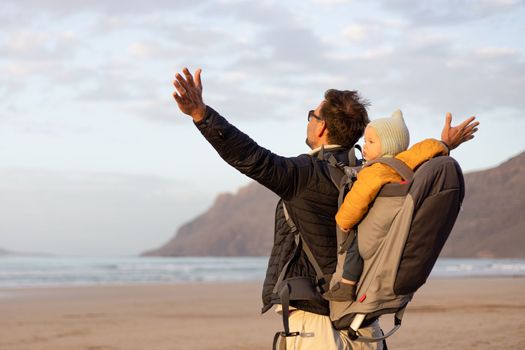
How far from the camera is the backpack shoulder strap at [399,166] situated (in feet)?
8.85

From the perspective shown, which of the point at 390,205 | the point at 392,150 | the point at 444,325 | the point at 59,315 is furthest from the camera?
the point at 59,315

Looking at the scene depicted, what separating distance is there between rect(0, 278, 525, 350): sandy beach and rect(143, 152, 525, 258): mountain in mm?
83393

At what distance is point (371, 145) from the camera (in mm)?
2898

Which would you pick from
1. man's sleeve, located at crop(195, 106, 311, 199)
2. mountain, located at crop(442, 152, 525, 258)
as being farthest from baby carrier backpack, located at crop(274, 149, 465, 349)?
mountain, located at crop(442, 152, 525, 258)

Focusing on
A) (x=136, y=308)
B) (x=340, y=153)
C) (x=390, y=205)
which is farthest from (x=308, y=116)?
(x=136, y=308)

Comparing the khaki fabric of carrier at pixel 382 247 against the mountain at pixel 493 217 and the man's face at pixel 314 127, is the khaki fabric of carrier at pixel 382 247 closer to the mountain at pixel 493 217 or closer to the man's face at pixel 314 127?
the man's face at pixel 314 127

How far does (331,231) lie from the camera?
9.71ft

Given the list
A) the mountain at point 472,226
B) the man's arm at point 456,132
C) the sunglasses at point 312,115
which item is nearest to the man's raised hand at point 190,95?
the sunglasses at point 312,115

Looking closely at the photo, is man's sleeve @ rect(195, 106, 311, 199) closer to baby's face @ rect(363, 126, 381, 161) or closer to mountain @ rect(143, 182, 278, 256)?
baby's face @ rect(363, 126, 381, 161)

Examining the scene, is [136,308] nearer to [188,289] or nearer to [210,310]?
[210,310]

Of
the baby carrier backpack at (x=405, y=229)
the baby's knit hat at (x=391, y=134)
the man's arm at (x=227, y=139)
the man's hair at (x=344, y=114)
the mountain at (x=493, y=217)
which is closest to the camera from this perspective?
the baby carrier backpack at (x=405, y=229)

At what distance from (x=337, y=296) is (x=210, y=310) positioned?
47.7 feet

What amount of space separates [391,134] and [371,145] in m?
0.09

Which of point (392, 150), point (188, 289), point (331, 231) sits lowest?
point (188, 289)
